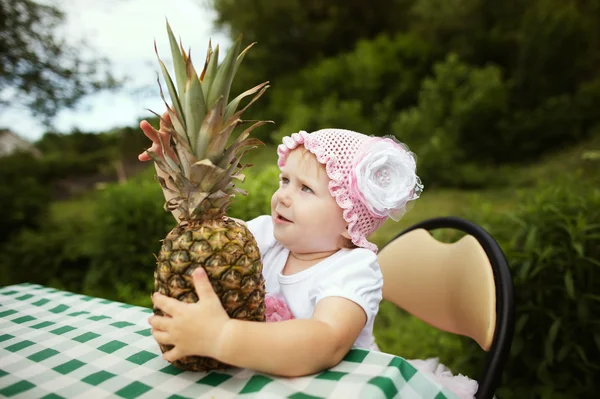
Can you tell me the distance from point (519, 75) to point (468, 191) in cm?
220

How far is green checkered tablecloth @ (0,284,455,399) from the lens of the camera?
86cm

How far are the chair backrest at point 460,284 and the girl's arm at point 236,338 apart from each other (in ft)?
1.90

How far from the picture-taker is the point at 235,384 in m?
0.90

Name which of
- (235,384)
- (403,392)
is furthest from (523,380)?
(235,384)

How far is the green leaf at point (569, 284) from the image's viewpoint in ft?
6.56

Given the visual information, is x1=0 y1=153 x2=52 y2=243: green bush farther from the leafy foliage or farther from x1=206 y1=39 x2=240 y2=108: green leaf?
the leafy foliage

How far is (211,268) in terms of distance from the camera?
90cm

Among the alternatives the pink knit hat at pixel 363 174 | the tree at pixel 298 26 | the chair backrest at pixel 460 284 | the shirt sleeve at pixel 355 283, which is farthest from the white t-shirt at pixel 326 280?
the tree at pixel 298 26

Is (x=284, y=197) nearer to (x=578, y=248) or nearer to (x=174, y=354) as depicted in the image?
(x=174, y=354)

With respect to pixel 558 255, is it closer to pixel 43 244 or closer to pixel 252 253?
pixel 252 253

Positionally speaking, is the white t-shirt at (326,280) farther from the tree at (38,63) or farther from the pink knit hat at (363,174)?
the tree at (38,63)

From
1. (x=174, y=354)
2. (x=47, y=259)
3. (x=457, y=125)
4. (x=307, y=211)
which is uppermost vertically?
(x=457, y=125)

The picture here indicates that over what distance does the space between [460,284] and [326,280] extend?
673 millimetres

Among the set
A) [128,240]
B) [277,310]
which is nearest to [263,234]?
[277,310]
